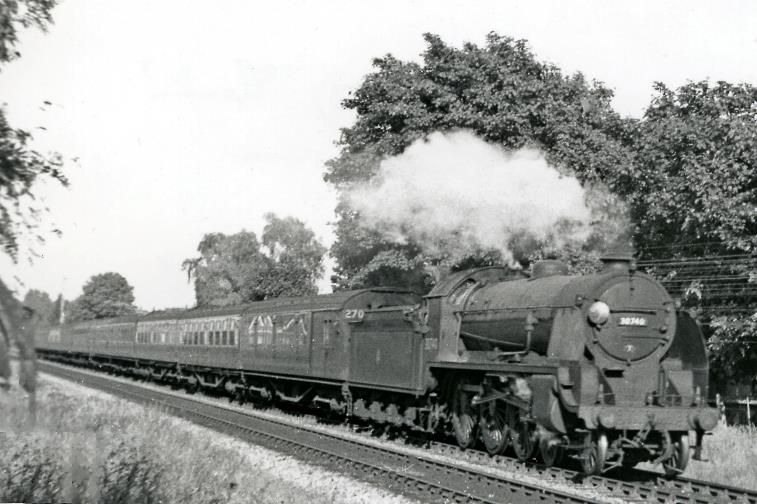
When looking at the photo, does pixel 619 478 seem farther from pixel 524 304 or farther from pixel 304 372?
pixel 304 372

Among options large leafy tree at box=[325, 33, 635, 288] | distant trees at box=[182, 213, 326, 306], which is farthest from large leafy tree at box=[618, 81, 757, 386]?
distant trees at box=[182, 213, 326, 306]

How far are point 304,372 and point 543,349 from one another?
7.76m

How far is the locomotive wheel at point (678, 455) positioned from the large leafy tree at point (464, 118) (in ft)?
34.0

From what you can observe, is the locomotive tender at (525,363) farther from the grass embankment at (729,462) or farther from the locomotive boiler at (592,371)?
the grass embankment at (729,462)

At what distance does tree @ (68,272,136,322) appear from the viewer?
91.4 metres

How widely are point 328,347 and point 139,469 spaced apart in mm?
8200

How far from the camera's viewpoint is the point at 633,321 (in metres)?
10.3

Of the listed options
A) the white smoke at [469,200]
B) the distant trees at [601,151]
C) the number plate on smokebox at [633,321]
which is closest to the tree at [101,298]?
the distant trees at [601,151]

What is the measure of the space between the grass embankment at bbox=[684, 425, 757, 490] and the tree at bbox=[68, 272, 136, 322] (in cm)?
8378

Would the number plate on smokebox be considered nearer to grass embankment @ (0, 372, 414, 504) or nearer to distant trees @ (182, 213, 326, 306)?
grass embankment @ (0, 372, 414, 504)

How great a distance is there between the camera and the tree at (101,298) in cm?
9144

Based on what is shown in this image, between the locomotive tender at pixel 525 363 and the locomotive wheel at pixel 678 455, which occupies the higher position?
the locomotive tender at pixel 525 363

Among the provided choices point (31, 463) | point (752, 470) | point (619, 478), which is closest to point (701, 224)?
point (752, 470)

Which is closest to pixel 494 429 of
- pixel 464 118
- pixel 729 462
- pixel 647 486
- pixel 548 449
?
pixel 548 449
